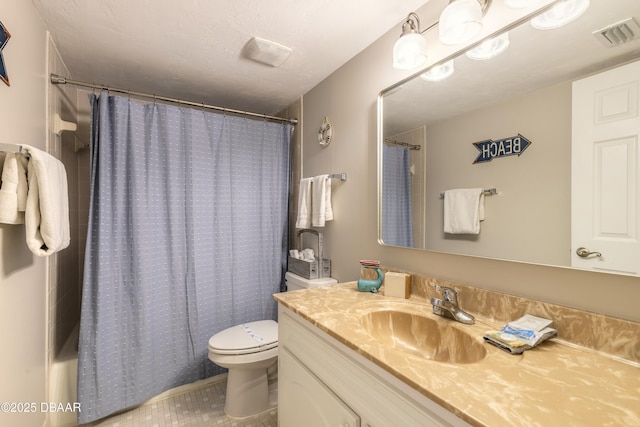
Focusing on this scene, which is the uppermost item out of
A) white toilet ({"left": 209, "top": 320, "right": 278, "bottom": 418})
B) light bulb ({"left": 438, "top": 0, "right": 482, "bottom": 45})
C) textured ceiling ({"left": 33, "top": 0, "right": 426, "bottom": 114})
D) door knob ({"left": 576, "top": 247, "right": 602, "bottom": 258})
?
textured ceiling ({"left": 33, "top": 0, "right": 426, "bottom": 114})

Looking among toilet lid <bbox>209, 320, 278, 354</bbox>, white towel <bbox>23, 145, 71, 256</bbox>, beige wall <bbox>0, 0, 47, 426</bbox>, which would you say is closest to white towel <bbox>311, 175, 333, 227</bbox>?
toilet lid <bbox>209, 320, 278, 354</bbox>

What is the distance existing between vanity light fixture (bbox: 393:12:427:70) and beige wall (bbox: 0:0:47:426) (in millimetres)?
1468

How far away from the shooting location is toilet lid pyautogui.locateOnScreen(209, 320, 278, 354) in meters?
1.59

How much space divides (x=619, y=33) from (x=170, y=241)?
2.20m

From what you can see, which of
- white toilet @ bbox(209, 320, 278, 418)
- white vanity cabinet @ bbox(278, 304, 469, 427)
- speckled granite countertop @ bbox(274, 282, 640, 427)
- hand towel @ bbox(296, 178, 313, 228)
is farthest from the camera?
hand towel @ bbox(296, 178, 313, 228)

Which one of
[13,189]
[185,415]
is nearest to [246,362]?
[185,415]

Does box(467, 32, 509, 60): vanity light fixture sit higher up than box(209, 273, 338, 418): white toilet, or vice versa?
box(467, 32, 509, 60): vanity light fixture

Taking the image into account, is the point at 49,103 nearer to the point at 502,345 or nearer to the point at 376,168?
the point at 376,168

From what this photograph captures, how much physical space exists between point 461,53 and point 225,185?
162 centimetres

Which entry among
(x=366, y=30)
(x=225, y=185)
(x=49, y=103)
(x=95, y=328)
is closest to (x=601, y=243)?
(x=366, y=30)

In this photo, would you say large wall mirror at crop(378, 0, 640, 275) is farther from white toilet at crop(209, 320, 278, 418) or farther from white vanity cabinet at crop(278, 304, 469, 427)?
white toilet at crop(209, 320, 278, 418)

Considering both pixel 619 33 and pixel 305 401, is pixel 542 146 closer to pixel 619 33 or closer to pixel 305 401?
pixel 619 33

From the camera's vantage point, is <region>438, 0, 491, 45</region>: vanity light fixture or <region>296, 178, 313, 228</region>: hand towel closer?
<region>438, 0, 491, 45</region>: vanity light fixture

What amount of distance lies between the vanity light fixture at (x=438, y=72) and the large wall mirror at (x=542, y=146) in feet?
0.07
